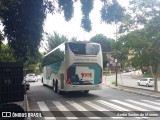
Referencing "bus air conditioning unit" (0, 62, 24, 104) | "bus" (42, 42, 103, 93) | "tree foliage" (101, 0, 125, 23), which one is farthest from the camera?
"bus" (42, 42, 103, 93)

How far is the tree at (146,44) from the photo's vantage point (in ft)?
74.0

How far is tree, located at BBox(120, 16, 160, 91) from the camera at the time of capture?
2256 centimetres

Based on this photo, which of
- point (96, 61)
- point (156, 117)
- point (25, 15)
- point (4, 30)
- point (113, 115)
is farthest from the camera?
point (96, 61)

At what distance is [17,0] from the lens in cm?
761

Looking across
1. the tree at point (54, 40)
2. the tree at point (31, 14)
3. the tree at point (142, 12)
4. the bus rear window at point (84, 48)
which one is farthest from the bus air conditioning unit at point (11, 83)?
the tree at point (54, 40)

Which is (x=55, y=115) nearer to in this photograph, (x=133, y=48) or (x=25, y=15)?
(x=25, y=15)

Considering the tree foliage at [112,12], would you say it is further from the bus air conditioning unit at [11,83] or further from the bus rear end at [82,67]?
the bus rear end at [82,67]

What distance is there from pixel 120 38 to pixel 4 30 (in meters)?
17.8

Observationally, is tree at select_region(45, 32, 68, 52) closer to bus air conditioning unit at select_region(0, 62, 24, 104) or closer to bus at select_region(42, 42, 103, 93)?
bus at select_region(42, 42, 103, 93)

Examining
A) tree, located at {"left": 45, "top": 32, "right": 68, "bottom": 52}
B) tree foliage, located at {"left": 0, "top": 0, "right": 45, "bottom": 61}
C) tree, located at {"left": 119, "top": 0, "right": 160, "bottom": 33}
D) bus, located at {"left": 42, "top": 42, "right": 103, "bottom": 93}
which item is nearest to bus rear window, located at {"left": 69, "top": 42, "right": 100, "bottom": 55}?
bus, located at {"left": 42, "top": 42, "right": 103, "bottom": 93}

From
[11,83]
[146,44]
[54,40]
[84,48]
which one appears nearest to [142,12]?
[146,44]

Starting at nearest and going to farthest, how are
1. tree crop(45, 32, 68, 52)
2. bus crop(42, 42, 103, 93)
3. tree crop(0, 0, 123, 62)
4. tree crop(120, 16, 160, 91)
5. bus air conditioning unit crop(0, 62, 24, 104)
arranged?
tree crop(0, 0, 123, 62), bus air conditioning unit crop(0, 62, 24, 104), bus crop(42, 42, 103, 93), tree crop(120, 16, 160, 91), tree crop(45, 32, 68, 52)

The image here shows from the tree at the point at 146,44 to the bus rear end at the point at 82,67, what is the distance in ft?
18.9

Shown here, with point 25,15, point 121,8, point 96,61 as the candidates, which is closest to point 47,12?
point 25,15
